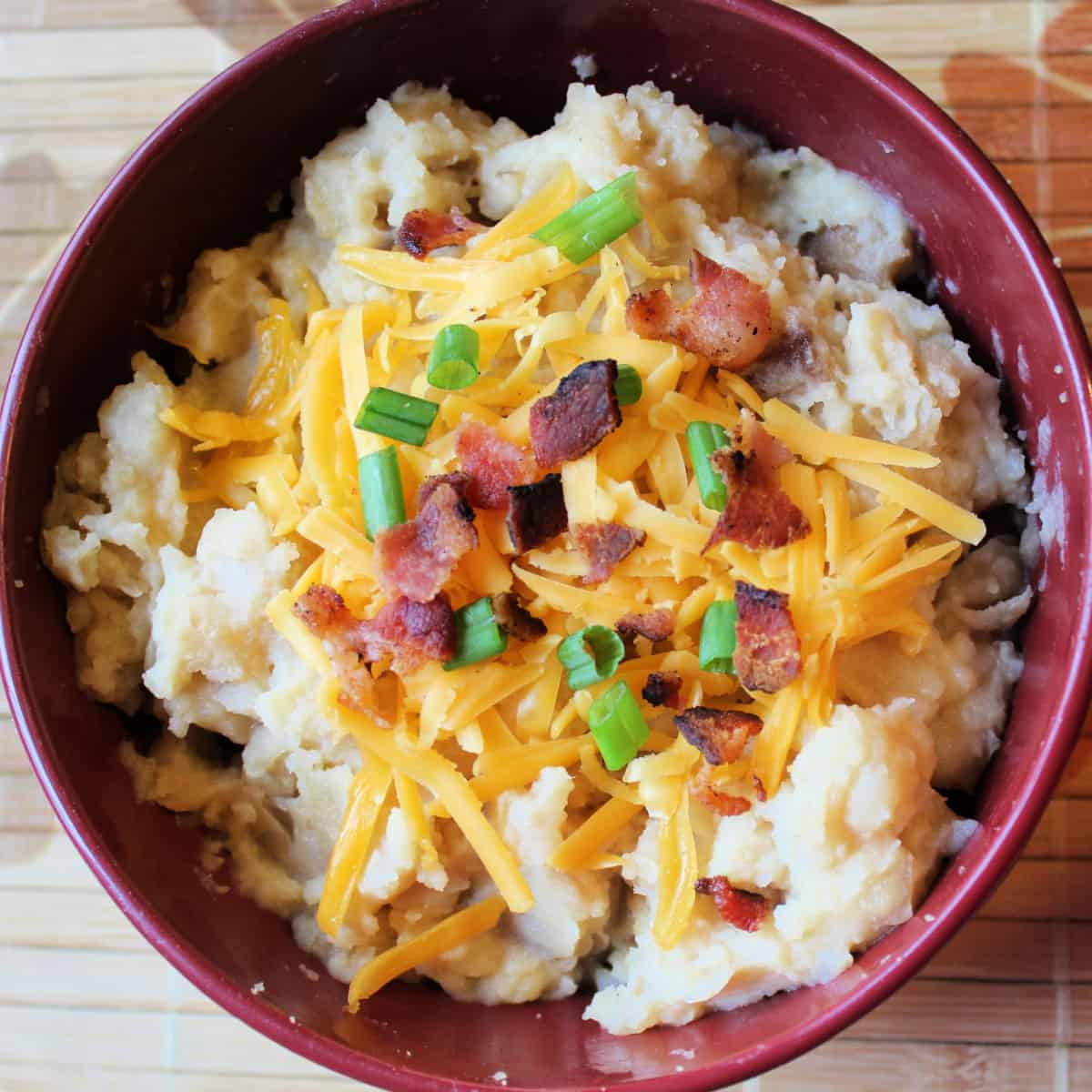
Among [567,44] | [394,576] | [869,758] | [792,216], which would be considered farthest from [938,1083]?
[567,44]

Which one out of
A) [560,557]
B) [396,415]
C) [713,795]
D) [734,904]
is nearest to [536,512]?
[560,557]

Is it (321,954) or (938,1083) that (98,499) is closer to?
(321,954)

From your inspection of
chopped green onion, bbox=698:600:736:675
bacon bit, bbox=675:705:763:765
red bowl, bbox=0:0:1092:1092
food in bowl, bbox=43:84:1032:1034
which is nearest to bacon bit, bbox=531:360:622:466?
food in bowl, bbox=43:84:1032:1034

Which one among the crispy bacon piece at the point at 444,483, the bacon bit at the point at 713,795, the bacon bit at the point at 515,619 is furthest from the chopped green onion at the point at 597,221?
the bacon bit at the point at 713,795

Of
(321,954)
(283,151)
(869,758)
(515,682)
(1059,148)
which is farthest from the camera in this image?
(1059,148)

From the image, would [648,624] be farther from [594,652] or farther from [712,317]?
[712,317]

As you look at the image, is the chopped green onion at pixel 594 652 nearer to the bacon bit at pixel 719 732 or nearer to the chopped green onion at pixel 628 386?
the bacon bit at pixel 719 732
